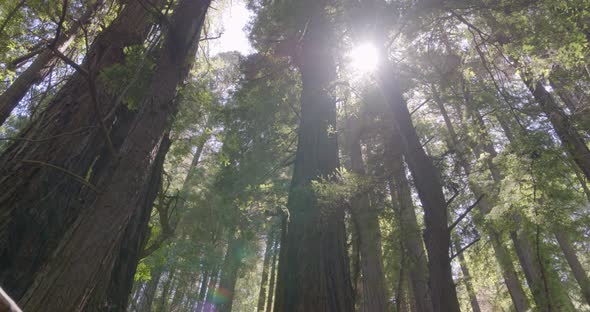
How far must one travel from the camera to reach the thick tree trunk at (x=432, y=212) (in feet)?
8.93

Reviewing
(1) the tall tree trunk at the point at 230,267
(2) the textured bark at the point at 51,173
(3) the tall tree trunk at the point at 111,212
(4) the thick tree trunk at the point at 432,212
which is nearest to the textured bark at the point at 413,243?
(4) the thick tree trunk at the point at 432,212

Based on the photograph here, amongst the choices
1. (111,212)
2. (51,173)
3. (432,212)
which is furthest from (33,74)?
(432,212)

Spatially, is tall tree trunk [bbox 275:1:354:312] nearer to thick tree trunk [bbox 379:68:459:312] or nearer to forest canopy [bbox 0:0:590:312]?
forest canopy [bbox 0:0:590:312]

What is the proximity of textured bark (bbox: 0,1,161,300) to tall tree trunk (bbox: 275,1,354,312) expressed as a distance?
2.24 meters

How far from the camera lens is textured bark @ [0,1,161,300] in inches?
153

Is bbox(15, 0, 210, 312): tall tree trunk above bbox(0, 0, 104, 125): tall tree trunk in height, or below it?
below

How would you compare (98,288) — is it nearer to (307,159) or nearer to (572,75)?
(307,159)

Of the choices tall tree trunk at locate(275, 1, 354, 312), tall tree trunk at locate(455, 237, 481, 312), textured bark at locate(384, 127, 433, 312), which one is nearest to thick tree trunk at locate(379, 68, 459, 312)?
tall tree trunk at locate(275, 1, 354, 312)

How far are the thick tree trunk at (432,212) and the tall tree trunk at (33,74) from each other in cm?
466

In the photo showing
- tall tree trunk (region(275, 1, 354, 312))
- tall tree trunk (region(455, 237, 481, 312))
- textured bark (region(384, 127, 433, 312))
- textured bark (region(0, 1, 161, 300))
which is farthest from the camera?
tall tree trunk (region(455, 237, 481, 312))

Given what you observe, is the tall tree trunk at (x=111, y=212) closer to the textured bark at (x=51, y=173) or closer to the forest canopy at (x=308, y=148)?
the forest canopy at (x=308, y=148)

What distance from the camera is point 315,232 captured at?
3.67m

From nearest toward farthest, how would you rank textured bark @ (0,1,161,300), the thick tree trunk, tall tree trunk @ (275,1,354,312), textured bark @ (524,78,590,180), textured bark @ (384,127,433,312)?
the thick tree trunk < tall tree trunk @ (275,1,354,312) < textured bark @ (0,1,161,300) < textured bark @ (524,78,590,180) < textured bark @ (384,127,433,312)

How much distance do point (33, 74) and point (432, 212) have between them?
6745 mm
